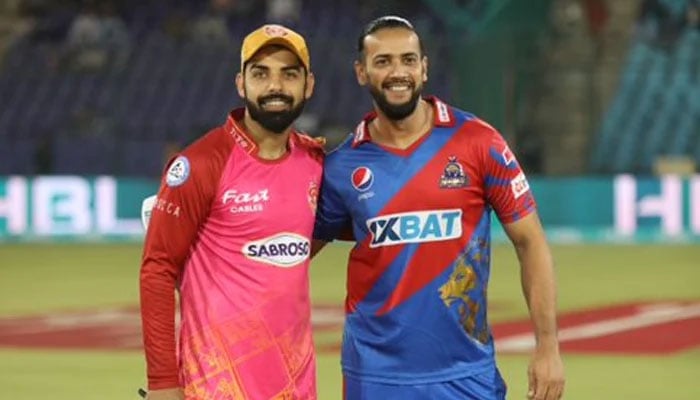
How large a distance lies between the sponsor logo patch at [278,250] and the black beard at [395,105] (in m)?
0.53

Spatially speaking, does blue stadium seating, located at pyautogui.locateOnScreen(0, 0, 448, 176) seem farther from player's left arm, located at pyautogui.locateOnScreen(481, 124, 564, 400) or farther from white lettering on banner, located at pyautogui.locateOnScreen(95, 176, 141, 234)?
player's left arm, located at pyautogui.locateOnScreen(481, 124, 564, 400)

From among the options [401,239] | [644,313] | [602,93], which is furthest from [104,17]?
[401,239]

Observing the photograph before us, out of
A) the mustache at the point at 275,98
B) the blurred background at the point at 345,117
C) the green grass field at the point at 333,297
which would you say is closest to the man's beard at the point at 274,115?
the mustache at the point at 275,98

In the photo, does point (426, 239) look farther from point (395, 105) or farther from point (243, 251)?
point (243, 251)

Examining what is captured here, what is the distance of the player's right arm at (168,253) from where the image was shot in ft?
17.7

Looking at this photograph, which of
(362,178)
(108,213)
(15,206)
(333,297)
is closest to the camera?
(362,178)

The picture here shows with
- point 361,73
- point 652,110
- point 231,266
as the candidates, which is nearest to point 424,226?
point 361,73

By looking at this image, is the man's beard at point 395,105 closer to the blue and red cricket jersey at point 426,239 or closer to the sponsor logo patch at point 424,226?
the blue and red cricket jersey at point 426,239

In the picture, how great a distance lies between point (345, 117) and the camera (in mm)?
24172

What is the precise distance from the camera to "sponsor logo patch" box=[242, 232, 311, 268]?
5.53 m

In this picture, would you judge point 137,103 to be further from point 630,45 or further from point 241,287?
point 241,287

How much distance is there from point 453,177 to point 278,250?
67 centimetres

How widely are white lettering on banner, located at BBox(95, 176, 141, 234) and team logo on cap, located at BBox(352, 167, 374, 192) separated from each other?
17269mm

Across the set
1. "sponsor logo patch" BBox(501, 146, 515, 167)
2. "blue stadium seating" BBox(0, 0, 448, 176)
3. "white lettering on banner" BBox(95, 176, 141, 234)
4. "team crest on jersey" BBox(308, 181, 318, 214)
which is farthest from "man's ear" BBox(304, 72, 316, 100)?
"blue stadium seating" BBox(0, 0, 448, 176)
